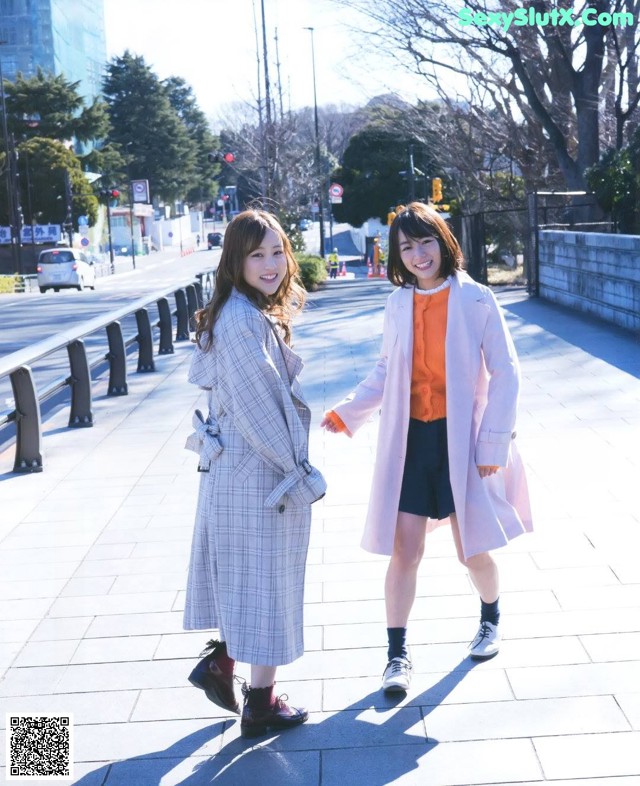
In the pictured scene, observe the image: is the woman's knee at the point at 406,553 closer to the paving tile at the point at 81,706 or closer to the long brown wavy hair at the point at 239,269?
the long brown wavy hair at the point at 239,269

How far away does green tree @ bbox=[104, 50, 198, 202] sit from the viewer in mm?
87438

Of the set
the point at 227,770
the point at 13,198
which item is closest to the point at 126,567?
the point at 227,770

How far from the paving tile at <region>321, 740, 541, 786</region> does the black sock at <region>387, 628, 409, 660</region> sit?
1.57 ft

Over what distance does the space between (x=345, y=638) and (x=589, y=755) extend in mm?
1257

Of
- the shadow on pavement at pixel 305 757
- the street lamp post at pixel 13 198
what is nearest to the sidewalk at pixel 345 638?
the shadow on pavement at pixel 305 757

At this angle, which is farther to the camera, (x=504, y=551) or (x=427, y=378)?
(x=504, y=551)

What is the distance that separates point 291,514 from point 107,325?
7288 mm

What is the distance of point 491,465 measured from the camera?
3.62m

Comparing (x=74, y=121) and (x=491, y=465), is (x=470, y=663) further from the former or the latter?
(x=74, y=121)

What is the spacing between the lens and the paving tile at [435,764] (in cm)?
304

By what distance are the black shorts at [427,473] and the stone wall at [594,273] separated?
366 inches

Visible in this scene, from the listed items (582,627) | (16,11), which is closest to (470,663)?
(582,627)

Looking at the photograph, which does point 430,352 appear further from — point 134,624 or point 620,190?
point 620,190

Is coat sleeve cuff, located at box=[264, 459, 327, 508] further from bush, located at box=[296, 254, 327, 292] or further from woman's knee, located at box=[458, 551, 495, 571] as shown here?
bush, located at box=[296, 254, 327, 292]
